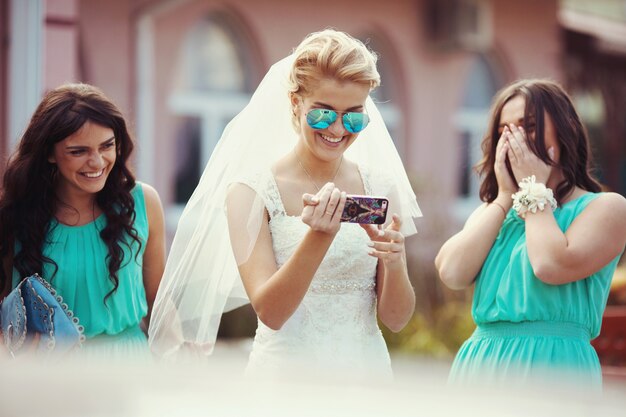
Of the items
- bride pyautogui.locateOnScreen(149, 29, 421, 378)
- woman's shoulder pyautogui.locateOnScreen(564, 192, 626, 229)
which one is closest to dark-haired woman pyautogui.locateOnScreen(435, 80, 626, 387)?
woman's shoulder pyautogui.locateOnScreen(564, 192, 626, 229)

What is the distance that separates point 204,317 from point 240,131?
0.72 metres

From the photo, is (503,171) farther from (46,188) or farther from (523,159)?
(46,188)

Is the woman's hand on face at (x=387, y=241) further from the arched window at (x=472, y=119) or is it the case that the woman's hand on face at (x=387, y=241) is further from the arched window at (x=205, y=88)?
the arched window at (x=472, y=119)

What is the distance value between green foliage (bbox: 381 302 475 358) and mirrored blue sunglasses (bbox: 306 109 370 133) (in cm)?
437

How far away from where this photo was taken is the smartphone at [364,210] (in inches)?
120

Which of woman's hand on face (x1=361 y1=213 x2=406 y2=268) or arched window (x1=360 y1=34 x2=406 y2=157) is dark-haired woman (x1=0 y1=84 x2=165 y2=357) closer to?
woman's hand on face (x1=361 y1=213 x2=406 y2=268)

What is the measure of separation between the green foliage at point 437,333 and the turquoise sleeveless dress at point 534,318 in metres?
3.81

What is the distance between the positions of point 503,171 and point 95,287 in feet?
5.28

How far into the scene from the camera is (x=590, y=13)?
16.7 meters

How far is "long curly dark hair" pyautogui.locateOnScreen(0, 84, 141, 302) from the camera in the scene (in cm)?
345

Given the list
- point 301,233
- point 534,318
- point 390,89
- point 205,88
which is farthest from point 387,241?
point 390,89

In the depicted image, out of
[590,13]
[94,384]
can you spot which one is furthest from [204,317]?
[590,13]

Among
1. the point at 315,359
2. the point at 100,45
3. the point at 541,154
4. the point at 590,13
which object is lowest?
the point at 315,359

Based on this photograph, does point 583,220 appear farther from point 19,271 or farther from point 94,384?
point 94,384
